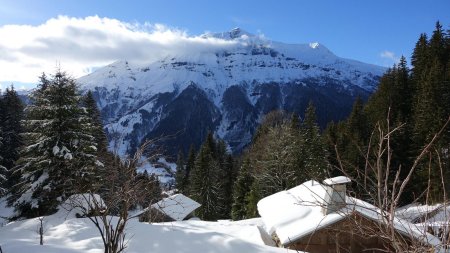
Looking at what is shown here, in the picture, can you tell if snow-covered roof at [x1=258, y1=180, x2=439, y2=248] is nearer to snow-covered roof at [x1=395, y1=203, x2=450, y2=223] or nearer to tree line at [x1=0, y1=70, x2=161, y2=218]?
snow-covered roof at [x1=395, y1=203, x2=450, y2=223]

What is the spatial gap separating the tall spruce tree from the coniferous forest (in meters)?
0.05

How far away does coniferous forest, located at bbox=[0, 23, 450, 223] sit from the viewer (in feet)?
67.9

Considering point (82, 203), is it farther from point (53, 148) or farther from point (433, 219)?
point (433, 219)

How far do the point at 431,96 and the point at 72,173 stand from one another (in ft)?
104

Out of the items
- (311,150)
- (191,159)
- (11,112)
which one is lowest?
(191,159)

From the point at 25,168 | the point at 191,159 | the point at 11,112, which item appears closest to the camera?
the point at 25,168

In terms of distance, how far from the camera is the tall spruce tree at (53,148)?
20828 mm

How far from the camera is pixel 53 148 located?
68.2 feet

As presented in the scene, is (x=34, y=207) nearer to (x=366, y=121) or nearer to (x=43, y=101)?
(x=43, y=101)

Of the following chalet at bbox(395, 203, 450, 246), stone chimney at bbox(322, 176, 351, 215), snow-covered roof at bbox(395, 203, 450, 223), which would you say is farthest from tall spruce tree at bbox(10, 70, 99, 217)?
chalet at bbox(395, 203, 450, 246)

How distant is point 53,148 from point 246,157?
87.0 feet

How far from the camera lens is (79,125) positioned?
2205 centimetres

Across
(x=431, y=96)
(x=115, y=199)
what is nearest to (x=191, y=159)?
(x=431, y=96)

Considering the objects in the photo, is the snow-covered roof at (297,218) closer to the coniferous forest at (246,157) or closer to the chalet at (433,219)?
the coniferous forest at (246,157)
